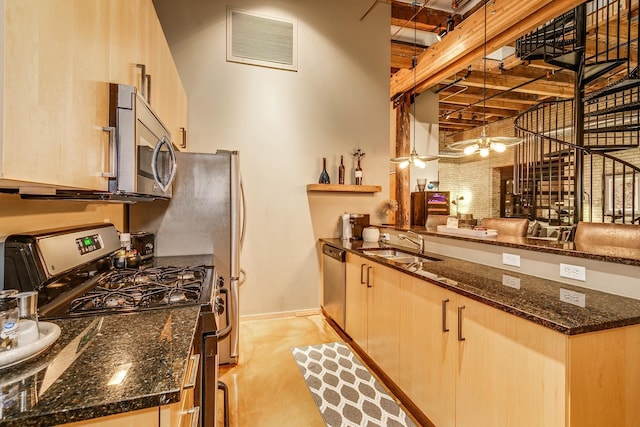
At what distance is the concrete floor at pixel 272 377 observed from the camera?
6.41ft

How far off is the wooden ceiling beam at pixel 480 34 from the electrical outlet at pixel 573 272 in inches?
103

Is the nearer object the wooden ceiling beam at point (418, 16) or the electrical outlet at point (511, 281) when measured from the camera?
the electrical outlet at point (511, 281)

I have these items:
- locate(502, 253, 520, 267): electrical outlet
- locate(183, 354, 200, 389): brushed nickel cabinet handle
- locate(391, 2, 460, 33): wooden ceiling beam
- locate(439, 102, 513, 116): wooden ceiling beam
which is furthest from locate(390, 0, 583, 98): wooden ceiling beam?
locate(183, 354, 200, 389): brushed nickel cabinet handle

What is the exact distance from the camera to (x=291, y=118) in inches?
143

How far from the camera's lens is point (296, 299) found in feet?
12.0

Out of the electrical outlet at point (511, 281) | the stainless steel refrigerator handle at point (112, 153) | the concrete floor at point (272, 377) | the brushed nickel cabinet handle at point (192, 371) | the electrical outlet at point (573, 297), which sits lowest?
the concrete floor at point (272, 377)

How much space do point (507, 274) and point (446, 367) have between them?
0.68 meters

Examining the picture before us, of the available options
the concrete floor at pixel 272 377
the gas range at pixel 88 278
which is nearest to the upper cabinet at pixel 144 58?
the gas range at pixel 88 278

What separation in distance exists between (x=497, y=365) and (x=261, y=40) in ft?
12.0

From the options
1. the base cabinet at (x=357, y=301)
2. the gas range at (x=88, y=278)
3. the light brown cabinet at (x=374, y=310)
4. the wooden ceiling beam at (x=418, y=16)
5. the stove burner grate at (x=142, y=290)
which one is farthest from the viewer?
the wooden ceiling beam at (x=418, y=16)

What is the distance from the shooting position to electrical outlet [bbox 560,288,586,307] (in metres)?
1.34

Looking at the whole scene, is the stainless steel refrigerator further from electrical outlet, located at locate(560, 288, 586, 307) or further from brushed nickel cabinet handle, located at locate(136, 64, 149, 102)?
electrical outlet, located at locate(560, 288, 586, 307)

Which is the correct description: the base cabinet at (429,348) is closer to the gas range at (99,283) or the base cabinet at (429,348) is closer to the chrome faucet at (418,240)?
the chrome faucet at (418,240)

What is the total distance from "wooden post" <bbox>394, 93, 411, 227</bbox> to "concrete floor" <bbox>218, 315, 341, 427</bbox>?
2603 millimetres
